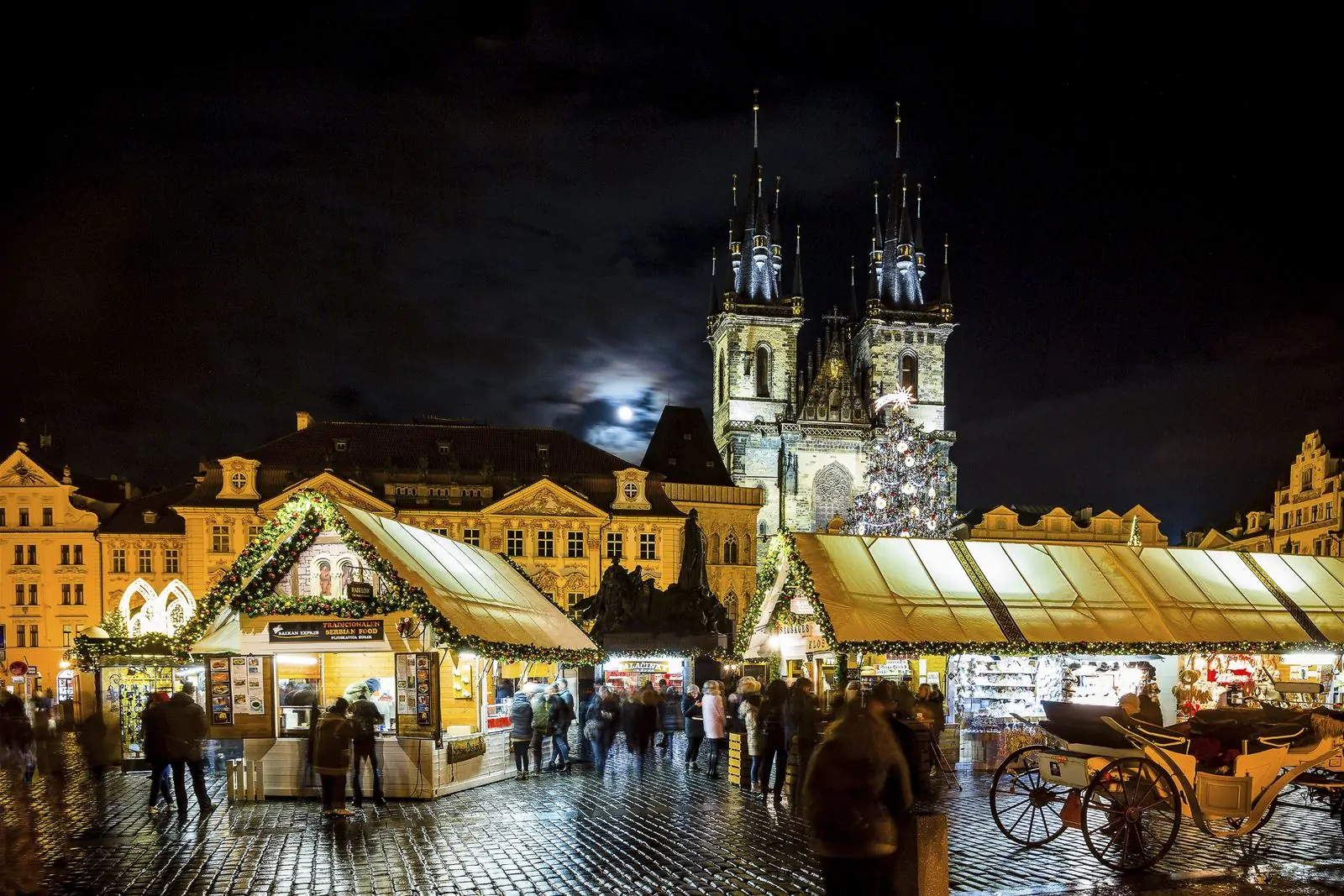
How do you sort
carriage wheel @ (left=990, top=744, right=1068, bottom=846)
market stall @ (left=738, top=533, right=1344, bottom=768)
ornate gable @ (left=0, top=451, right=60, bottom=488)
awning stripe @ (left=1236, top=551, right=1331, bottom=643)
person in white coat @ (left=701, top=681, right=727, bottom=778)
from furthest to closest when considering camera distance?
ornate gable @ (left=0, top=451, right=60, bottom=488) < awning stripe @ (left=1236, top=551, right=1331, bottom=643) < person in white coat @ (left=701, top=681, right=727, bottom=778) < market stall @ (left=738, top=533, right=1344, bottom=768) < carriage wheel @ (left=990, top=744, right=1068, bottom=846)

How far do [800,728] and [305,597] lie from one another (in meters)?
6.09

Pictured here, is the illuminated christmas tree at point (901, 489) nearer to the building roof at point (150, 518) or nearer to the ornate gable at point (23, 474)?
the building roof at point (150, 518)

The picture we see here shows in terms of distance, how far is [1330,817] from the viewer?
1243 centimetres

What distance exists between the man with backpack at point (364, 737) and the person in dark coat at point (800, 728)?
465 cm

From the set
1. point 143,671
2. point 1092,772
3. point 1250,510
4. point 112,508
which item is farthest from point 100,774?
point 1250,510

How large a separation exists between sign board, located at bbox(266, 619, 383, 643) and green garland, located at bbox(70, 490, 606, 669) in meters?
0.10

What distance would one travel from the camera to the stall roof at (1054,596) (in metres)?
16.5

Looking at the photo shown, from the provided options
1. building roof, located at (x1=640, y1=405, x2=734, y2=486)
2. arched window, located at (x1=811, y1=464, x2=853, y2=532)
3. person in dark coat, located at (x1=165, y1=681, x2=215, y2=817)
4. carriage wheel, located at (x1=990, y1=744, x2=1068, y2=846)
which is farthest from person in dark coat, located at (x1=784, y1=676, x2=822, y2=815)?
arched window, located at (x1=811, y1=464, x2=853, y2=532)

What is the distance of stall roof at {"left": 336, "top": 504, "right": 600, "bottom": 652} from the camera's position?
15002 millimetres

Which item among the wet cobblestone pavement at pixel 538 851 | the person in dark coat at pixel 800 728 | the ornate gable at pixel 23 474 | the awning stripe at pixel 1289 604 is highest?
the ornate gable at pixel 23 474

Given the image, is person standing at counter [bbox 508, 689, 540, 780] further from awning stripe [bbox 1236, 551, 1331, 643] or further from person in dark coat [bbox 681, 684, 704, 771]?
awning stripe [bbox 1236, 551, 1331, 643]

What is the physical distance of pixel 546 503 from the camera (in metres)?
51.6

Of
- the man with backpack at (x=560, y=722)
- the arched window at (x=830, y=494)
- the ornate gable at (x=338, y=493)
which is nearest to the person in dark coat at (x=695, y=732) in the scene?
the man with backpack at (x=560, y=722)

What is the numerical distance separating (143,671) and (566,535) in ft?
103
